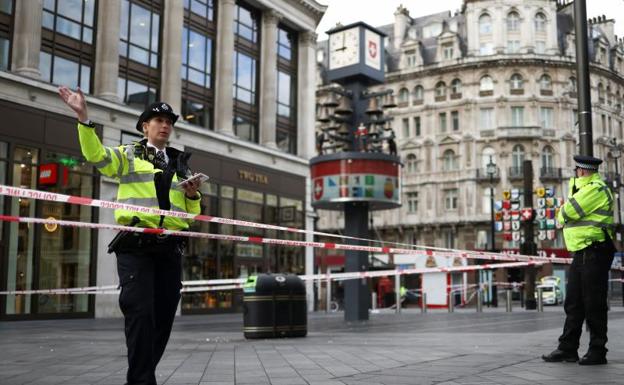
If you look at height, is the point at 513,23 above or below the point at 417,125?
above

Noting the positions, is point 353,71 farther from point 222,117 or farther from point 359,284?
point 222,117

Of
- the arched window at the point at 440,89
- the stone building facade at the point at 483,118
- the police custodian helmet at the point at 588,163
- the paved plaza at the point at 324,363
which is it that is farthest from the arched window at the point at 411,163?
the police custodian helmet at the point at 588,163

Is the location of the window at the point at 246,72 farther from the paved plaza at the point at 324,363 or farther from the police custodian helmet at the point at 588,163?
the police custodian helmet at the point at 588,163

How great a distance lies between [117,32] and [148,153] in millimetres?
23324

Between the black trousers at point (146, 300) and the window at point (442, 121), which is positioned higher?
the window at point (442, 121)

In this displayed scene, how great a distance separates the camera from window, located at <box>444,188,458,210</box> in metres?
58.4

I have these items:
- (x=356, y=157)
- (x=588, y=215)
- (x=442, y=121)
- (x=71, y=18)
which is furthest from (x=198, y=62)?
(x=442, y=121)

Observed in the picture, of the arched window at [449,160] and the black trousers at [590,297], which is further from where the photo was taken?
the arched window at [449,160]

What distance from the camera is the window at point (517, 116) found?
5825cm

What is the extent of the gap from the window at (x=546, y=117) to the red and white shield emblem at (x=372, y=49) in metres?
40.8

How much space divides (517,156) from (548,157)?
2.68 meters

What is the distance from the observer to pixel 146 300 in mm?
4641

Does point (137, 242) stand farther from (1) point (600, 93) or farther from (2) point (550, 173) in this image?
(1) point (600, 93)

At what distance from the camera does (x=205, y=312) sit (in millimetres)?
30203
